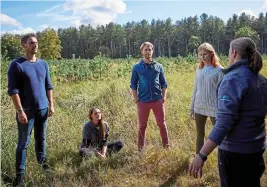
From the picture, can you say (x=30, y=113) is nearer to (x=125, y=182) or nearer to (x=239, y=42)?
(x=125, y=182)

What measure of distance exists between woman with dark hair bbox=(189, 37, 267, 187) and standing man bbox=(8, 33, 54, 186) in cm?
257

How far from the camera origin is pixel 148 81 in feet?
15.4

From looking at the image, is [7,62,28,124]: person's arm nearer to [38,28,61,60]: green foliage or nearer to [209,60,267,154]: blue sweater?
[209,60,267,154]: blue sweater

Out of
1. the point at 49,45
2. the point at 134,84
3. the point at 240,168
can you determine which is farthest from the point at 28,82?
the point at 49,45

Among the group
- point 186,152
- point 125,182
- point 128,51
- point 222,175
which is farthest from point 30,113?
point 128,51

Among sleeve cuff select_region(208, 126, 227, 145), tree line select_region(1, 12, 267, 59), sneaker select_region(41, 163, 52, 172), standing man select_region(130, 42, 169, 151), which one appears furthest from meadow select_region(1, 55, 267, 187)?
tree line select_region(1, 12, 267, 59)

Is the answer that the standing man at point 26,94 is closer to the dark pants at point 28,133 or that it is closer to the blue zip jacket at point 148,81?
the dark pants at point 28,133

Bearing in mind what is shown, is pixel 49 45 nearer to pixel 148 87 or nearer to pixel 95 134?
pixel 95 134

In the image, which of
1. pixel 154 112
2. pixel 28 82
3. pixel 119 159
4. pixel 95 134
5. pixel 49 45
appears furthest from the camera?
pixel 49 45

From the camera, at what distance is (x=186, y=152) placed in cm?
462

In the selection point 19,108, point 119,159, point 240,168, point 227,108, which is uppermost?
point 227,108

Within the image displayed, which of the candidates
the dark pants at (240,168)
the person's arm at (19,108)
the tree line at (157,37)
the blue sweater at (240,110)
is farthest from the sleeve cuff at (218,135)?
the tree line at (157,37)

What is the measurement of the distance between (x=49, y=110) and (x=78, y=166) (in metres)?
0.96

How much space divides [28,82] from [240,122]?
2828 mm
